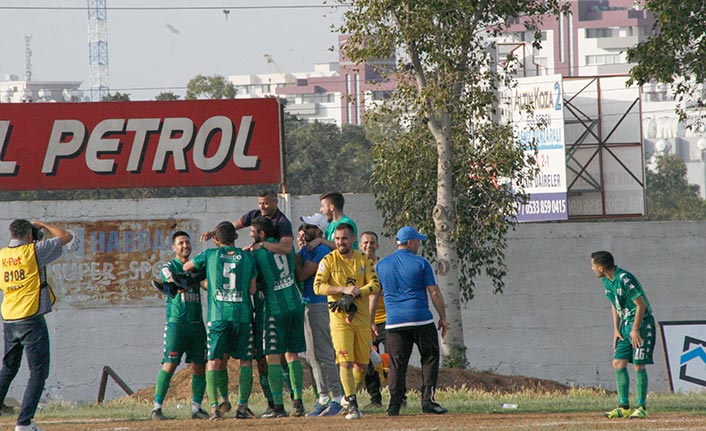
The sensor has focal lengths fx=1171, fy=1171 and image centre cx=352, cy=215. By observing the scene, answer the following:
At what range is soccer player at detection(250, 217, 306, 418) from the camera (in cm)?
1149

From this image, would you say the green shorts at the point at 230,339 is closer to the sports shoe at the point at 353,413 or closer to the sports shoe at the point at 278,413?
the sports shoe at the point at 278,413

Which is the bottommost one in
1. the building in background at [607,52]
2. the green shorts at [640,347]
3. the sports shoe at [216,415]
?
the sports shoe at [216,415]

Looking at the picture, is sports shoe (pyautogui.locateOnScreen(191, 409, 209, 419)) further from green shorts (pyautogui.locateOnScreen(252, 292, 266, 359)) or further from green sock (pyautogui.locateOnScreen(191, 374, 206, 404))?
green shorts (pyautogui.locateOnScreen(252, 292, 266, 359))

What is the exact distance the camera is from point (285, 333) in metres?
11.6

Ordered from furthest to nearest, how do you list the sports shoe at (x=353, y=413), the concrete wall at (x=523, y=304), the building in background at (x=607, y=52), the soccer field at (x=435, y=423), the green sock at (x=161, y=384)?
the building in background at (x=607, y=52), the concrete wall at (x=523, y=304), the green sock at (x=161, y=384), the sports shoe at (x=353, y=413), the soccer field at (x=435, y=423)

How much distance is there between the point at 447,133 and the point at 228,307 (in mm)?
8137

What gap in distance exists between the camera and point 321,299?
1197 cm

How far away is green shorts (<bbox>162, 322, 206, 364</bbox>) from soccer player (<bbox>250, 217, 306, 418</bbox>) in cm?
82

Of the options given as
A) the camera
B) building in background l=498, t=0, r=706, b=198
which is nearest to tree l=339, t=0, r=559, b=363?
the camera

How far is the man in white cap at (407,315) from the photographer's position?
11.4 metres

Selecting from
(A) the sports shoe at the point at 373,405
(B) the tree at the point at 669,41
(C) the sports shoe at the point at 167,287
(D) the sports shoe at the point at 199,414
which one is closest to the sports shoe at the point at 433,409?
(A) the sports shoe at the point at 373,405

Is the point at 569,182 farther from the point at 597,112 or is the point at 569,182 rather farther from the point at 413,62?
the point at 413,62

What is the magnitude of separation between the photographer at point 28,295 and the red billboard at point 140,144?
29.4 ft

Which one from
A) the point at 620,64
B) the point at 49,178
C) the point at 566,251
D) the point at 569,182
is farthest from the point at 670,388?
the point at 620,64
